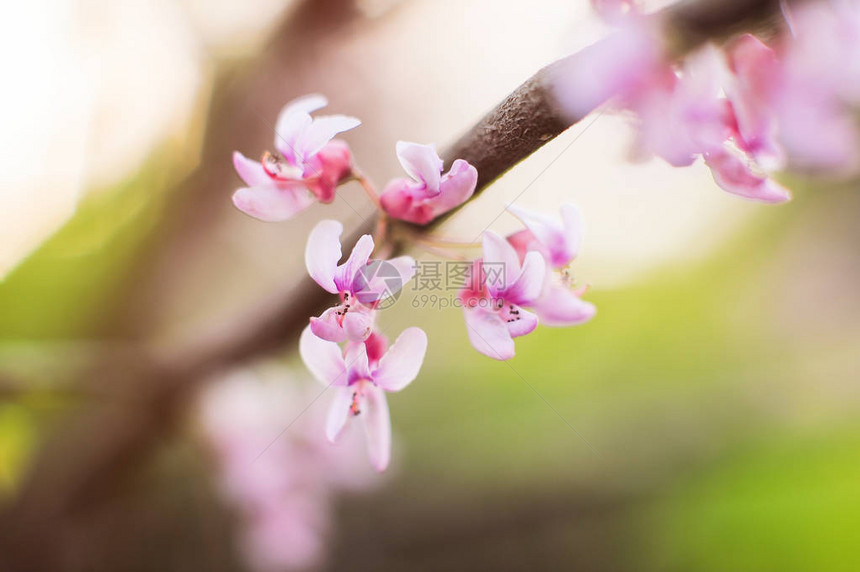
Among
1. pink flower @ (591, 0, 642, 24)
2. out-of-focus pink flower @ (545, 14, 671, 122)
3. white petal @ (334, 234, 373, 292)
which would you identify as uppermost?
pink flower @ (591, 0, 642, 24)

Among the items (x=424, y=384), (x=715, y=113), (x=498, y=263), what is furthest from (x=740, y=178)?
(x=424, y=384)

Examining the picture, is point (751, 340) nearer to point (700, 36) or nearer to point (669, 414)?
point (669, 414)

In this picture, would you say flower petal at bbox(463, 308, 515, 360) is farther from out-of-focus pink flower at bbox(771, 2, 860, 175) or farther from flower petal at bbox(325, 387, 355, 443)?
out-of-focus pink flower at bbox(771, 2, 860, 175)

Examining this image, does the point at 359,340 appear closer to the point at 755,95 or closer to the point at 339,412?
the point at 339,412

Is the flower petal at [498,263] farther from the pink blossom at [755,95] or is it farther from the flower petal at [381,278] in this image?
the pink blossom at [755,95]

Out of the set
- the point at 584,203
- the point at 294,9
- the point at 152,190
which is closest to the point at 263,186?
the point at 584,203

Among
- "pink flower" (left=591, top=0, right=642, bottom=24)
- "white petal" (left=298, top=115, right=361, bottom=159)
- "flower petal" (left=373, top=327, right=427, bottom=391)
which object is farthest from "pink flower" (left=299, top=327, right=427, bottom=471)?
"pink flower" (left=591, top=0, right=642, bottom=24)

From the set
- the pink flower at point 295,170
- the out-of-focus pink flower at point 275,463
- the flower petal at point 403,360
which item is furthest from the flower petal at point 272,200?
the out-of-focus pink flower at point 275,463
